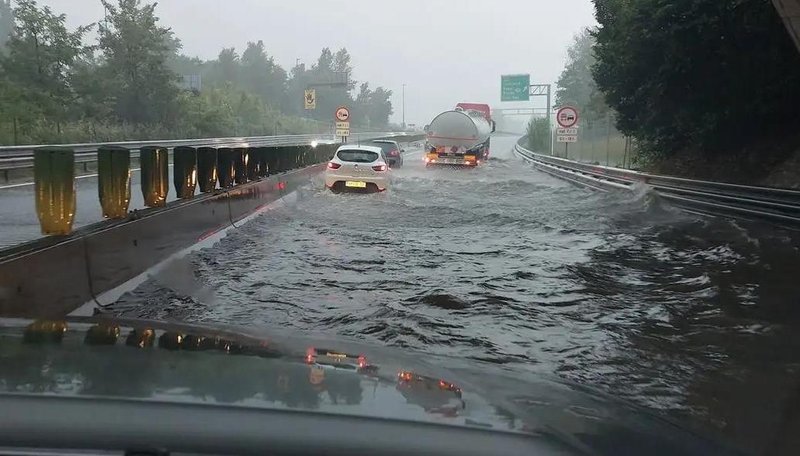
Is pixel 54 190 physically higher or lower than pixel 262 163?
lower

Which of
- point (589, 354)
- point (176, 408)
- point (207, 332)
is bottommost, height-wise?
point (589, 354)

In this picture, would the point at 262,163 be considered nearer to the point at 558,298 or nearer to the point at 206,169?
the point at 206,169

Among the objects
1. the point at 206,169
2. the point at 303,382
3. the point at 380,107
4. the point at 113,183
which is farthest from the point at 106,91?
the point at 380,107

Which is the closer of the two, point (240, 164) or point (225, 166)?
point (225, 166)

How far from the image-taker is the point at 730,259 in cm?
968

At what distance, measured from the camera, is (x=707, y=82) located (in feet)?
67.2

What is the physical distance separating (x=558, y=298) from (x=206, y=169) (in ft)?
23.5

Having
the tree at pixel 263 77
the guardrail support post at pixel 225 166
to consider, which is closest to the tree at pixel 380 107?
the tree at pixel 263 77

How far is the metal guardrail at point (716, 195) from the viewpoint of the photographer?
11.9m

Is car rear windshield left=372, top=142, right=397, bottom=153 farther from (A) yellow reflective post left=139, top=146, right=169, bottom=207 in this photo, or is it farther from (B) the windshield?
(A) yellow reflective post left=139, top=146, right=169, bottom=207

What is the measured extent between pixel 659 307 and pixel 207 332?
5.07 m

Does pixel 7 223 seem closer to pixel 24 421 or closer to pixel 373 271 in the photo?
pixel 373 271

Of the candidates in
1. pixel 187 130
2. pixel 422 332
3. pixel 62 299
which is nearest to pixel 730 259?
pixel 422 332

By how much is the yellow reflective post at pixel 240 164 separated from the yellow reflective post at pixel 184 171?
292cm
